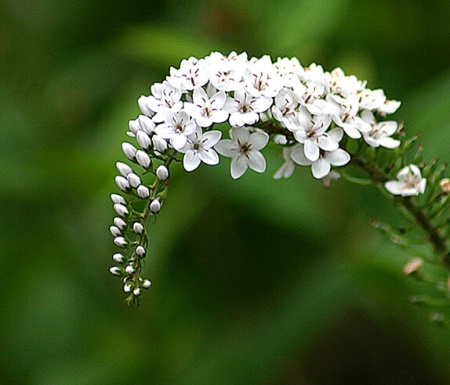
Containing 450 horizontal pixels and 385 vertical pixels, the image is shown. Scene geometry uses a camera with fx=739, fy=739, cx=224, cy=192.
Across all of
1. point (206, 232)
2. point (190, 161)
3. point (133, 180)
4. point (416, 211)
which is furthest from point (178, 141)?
point (206, 232)

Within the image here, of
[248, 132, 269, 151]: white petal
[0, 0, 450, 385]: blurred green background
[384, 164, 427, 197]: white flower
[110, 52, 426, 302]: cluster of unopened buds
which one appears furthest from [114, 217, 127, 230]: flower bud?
[0, 0, 450, 385]: blurred green background

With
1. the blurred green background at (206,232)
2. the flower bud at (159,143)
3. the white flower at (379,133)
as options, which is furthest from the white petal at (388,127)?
the blurred green background at (206,232)

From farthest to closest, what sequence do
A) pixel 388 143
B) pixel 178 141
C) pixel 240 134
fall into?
pixel 388 143 → pixel 240 134 → pixel 178 141

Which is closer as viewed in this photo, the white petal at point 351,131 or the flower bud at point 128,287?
the flower bud at point 128,287

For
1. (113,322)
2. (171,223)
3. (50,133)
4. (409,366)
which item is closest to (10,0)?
(50,133)

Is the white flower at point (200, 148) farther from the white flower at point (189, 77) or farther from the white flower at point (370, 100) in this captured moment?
the white flower at point (370, 100)

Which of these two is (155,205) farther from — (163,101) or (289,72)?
Result: (289,72)

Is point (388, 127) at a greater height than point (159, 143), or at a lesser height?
greater
